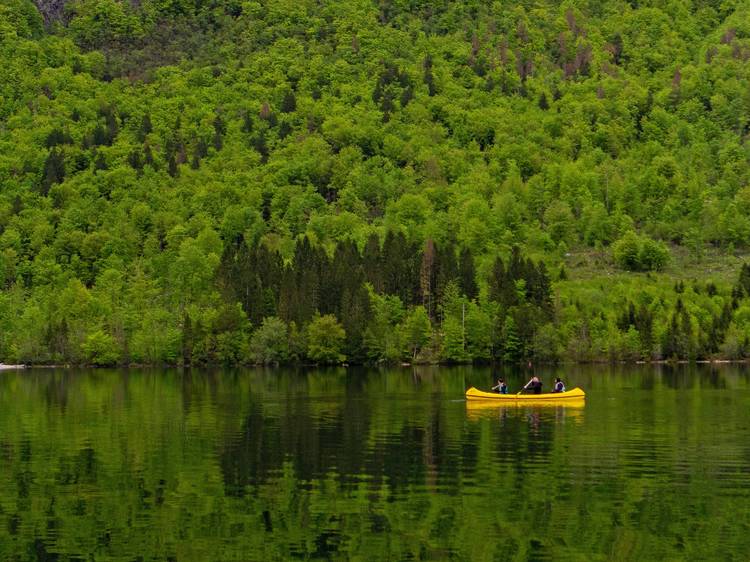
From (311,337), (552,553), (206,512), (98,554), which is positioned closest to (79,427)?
(206,512)

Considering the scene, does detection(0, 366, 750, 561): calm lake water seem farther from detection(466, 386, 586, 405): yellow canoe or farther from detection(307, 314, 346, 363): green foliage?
detection(307, 314, 346, 363): green foliage

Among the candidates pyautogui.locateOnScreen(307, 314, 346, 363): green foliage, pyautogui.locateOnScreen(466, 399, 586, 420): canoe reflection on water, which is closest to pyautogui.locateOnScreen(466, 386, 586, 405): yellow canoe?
pyautogui.locateOnScreen(466, 399, 586, 420): canoe reflection on water

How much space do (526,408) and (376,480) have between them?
46579 millimetres

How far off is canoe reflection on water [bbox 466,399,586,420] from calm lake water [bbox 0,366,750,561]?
41 cm

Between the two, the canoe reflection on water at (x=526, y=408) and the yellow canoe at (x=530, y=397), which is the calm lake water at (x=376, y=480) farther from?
the yellow canoe at (x=530, y=397)

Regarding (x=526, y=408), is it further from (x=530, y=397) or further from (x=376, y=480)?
(x=376, y=480)

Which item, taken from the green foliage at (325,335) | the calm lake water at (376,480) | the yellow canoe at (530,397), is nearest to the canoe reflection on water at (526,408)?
the yellow canoe at (530,397)

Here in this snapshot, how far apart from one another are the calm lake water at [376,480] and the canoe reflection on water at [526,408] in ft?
1.35

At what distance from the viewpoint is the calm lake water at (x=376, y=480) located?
50.3 metres

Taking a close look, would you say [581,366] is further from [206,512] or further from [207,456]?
[206,512]

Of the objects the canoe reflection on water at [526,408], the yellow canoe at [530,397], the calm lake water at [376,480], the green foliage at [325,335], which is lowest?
the calm lake water at [376,480]

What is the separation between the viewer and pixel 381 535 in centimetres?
5159

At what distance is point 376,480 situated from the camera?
2542 inches

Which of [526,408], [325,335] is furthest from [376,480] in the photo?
[325,335]
